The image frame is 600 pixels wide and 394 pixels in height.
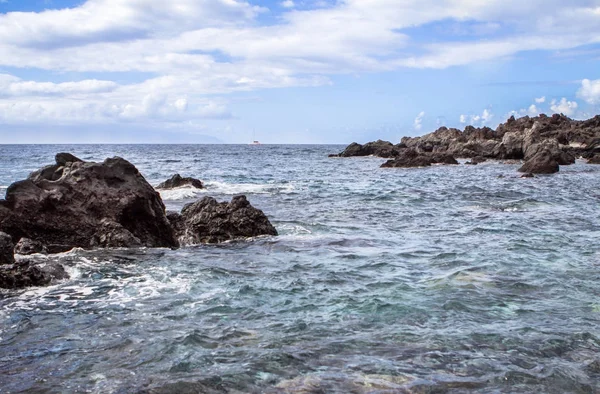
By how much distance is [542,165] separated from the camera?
41.0 m

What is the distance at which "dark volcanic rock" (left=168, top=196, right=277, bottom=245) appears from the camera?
13.9 m

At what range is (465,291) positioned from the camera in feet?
29.8

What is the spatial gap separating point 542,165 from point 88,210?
3603cm

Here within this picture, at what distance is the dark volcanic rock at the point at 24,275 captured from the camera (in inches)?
354

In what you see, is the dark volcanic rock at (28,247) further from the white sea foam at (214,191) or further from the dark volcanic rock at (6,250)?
the white sea foam at (214,191)

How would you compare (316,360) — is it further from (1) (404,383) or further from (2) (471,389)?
(2) (471,389)

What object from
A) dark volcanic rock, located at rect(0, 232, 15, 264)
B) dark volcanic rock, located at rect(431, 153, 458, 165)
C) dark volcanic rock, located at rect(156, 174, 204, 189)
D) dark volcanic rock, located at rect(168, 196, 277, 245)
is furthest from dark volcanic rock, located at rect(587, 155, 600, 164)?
dark volcanic rock, located at rect(0, 232, 15, 264)

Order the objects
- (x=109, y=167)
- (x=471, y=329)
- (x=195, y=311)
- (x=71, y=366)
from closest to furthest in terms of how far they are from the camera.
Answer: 1. (x=71, y=366)
2. (x=471, y=329)
3. (x=195, y=311)
4. (x=109, y=167)

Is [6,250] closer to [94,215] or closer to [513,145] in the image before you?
[94,215]

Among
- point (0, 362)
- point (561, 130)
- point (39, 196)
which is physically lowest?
point (0, 362)

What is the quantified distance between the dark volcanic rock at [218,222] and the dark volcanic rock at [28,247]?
10.5 feet

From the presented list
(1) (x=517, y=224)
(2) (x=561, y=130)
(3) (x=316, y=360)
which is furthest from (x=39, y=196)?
(2) (x=561, y=130)

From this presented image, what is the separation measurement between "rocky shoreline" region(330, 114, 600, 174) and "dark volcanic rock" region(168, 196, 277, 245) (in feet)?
106

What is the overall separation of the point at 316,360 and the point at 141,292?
392cm
